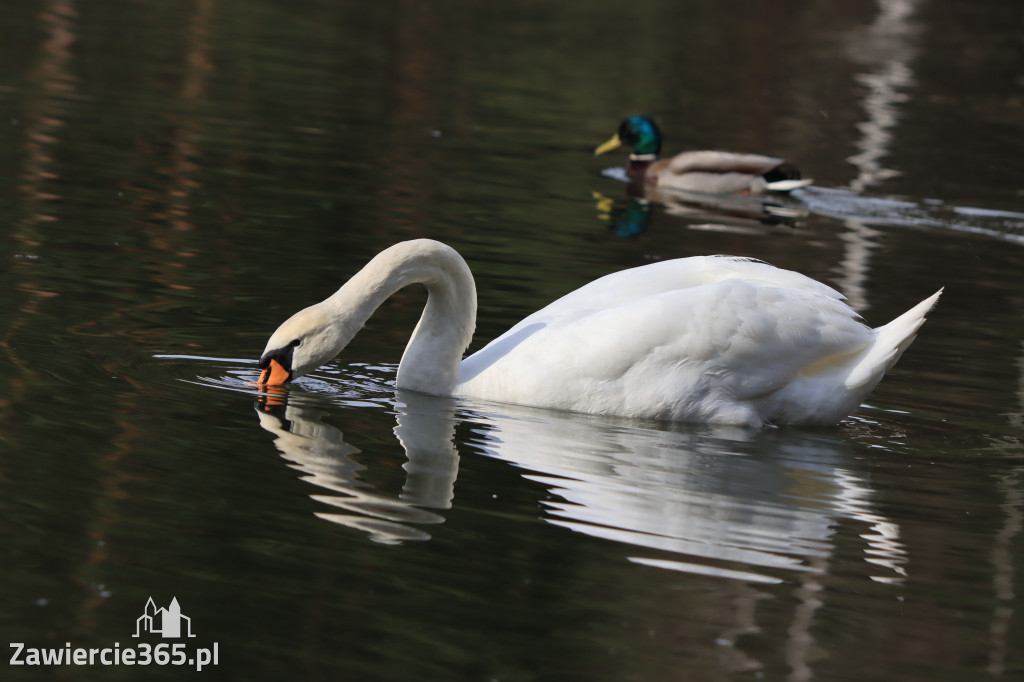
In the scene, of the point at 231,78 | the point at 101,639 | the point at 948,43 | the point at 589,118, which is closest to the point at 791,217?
the point at 589,118

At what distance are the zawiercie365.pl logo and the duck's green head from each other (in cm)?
1379

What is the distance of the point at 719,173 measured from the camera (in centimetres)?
1675

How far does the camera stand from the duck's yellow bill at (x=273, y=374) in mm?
7590

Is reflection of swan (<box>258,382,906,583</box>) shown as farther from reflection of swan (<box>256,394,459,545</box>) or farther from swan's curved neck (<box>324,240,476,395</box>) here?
swan's curved neck (<box>324,240,476,395</box>)

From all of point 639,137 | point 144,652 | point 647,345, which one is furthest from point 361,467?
point 639,137

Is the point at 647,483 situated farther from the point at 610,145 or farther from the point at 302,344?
the point at 610,145

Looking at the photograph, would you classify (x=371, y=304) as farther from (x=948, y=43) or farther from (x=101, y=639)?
(x=948, y=43)

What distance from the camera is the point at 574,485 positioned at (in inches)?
254

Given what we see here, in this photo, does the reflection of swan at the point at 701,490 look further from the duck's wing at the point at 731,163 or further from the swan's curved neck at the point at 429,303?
the duck's wing at the point at 731,163

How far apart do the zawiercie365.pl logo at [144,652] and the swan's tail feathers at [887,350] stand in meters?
3.98

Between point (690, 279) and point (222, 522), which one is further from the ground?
point (690, 279)

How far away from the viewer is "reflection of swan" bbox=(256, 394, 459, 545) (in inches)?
231

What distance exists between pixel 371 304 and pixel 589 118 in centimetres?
1402

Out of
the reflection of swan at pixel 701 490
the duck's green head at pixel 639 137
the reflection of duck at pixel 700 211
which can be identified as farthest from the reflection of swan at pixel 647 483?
the duck's green head at pixel 639 137
